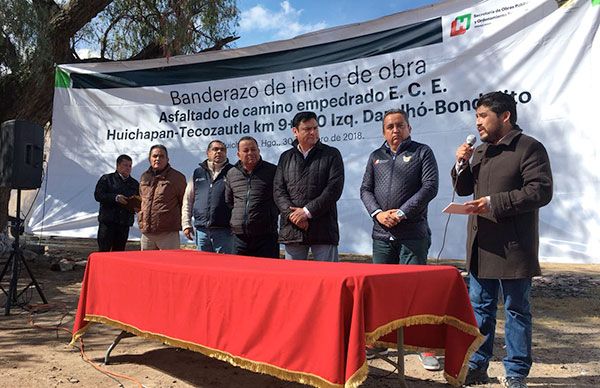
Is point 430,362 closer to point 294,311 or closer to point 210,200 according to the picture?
point 294,311

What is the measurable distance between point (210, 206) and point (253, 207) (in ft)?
2.09

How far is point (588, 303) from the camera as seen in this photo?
17.6 feet

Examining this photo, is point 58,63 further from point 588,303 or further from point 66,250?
point 588,303

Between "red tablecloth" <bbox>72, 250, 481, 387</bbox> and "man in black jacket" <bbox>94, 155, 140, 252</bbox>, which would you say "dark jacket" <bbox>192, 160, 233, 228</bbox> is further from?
"man in black jacket" <bbox>94, 155, 140, 252</bbox>

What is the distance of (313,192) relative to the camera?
3307mm

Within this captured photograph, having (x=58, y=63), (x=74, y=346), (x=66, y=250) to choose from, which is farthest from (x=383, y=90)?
(x=66, y=250)

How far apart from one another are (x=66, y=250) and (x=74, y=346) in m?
7.22

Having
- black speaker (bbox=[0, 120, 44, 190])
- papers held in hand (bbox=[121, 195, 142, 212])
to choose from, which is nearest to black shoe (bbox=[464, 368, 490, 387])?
papers held in hand (bbox=[121, 195, 142, 212])

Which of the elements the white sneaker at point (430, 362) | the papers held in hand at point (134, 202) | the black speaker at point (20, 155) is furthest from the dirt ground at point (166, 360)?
the black speaker at point (20, 155)

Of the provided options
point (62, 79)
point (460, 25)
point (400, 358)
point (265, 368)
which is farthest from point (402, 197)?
point (62, 79)

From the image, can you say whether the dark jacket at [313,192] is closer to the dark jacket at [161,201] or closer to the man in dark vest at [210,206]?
the man in dark vest at [210,206]

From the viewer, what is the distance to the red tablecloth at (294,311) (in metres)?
1.91

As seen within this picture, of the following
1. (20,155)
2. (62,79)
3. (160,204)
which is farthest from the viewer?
(62,79)

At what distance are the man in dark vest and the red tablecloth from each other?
3.59 feet
